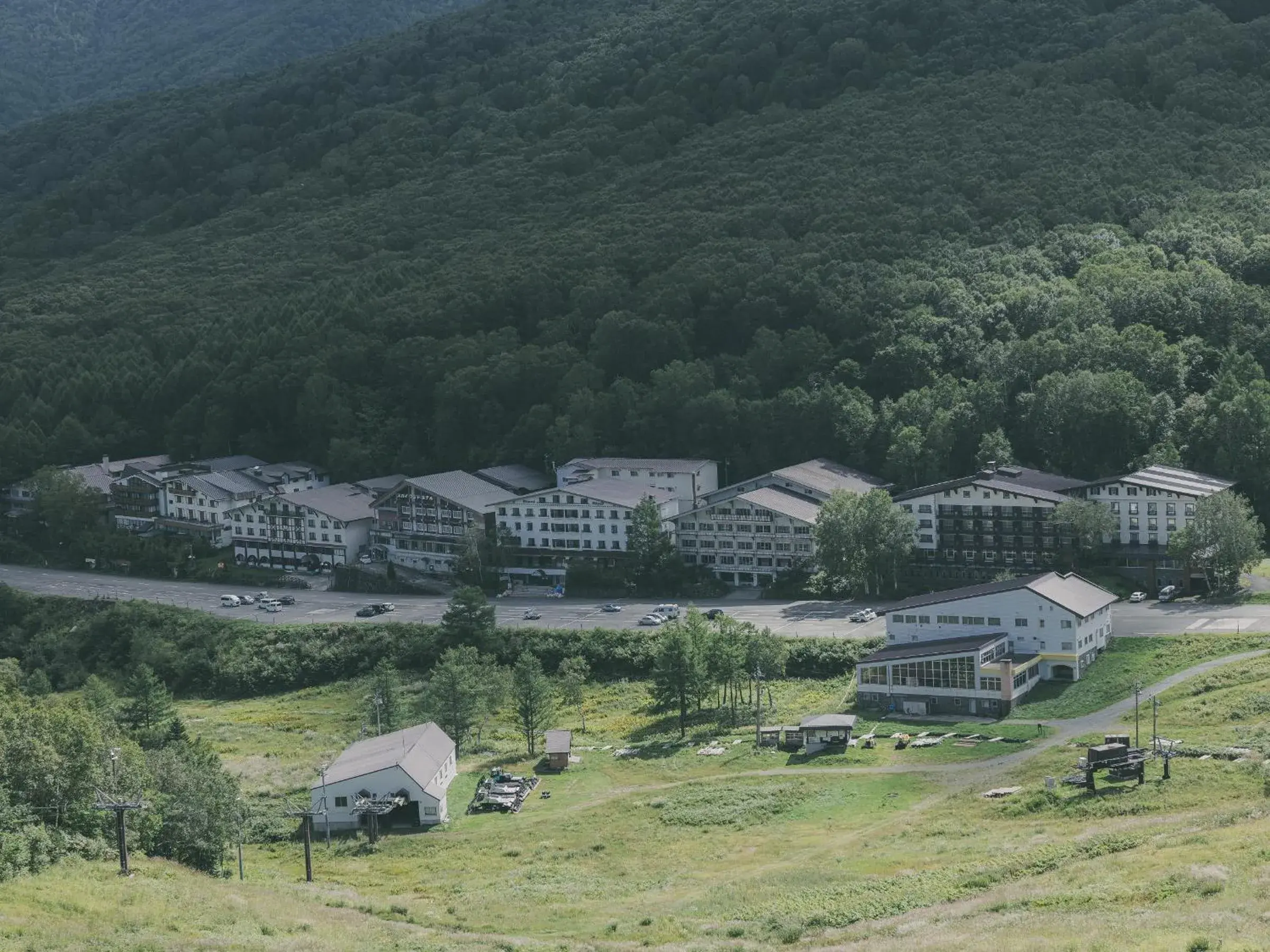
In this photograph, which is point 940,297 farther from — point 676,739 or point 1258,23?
point 1258,23

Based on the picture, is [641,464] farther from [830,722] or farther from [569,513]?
[830,722]

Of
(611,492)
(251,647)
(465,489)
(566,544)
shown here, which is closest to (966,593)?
(611,492)

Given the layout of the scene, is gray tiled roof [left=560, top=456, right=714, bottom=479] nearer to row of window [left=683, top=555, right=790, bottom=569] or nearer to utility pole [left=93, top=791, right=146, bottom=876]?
row of window [left=683, top=555, right=790, bottom=569]

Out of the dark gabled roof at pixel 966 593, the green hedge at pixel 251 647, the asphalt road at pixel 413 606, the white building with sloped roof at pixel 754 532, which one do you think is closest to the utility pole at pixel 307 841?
the green hedge at pixel 251 647

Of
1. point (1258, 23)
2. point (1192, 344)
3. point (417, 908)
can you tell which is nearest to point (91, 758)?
point (417, 908)

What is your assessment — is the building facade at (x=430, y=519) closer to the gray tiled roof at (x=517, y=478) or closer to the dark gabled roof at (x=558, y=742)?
the gray tiled roof at (x=517, y=478)

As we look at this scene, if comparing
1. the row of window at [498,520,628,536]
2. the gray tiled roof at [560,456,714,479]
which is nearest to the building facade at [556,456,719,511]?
the gray tiled roof at [560,456,714,479]
